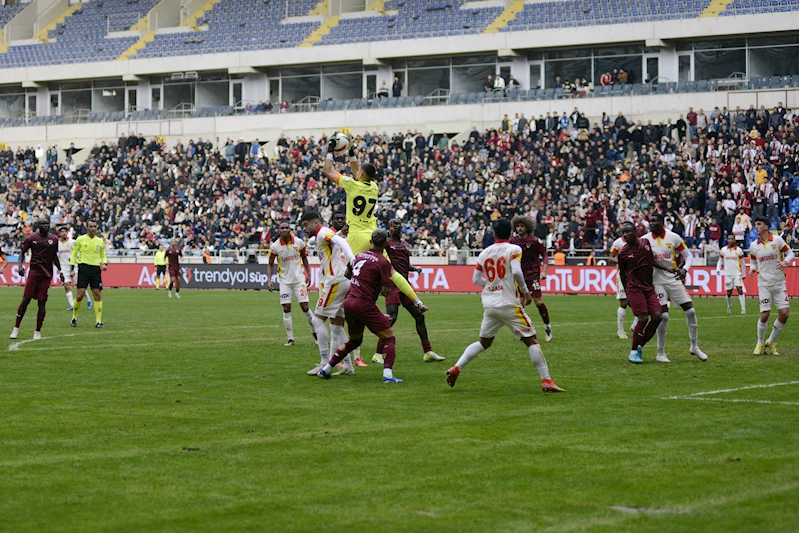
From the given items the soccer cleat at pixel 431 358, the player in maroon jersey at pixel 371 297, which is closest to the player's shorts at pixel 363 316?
the player in maroon jersey at pixel 371 297

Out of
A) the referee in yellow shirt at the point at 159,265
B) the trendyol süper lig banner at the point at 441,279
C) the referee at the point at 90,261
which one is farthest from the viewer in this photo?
the referee in yellow shirt at the point at 159,265

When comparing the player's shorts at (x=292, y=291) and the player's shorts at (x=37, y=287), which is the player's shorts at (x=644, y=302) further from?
the player's shorts at (x=37, y=287)

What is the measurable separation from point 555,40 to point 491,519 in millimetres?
51800

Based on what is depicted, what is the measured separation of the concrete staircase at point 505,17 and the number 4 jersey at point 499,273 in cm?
4717

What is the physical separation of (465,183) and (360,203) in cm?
3446

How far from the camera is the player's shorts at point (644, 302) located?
16.7 meters

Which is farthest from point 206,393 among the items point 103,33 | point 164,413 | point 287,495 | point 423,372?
point 103,33

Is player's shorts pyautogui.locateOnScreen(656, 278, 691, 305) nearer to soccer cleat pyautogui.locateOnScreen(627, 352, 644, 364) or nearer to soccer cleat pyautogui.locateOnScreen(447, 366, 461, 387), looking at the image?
soccer cleat pyautogui.locateOnScreen(627, 352, 644, 364)

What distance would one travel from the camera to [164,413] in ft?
38.5

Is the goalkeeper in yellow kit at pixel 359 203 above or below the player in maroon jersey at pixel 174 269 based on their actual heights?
above

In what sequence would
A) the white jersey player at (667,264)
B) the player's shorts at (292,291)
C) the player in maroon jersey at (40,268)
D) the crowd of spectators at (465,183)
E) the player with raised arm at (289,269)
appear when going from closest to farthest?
the white jersey player at (667,264), the player's shorts at (292,291), the player with raised arm at (289,269), the player in maroon jersey at (40,268), the crowd of spectators at (465,183)

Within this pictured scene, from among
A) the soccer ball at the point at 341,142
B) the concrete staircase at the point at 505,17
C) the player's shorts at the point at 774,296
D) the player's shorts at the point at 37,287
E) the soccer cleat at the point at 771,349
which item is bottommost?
the soccer cleat at the point at 771,349

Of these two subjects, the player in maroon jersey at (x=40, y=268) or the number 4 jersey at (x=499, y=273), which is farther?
the player in maroon jersey at (x=40, y=268)

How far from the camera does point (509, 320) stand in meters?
13.3
